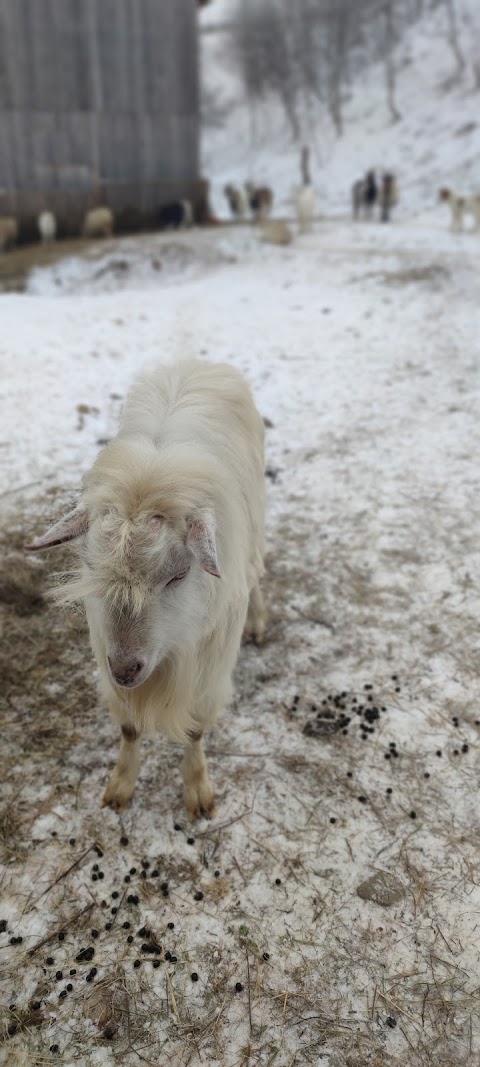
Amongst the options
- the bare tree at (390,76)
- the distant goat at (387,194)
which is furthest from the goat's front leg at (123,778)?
the bare tree at (390,76)

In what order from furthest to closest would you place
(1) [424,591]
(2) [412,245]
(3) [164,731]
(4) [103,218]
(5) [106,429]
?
1. (4) [103,218]
2. (2) [412,245]
3. (5) [106,429]
4. (1) [424,591]
5. (3) [164,731]


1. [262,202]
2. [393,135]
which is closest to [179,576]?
[262,202]

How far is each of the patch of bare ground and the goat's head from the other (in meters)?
0.96

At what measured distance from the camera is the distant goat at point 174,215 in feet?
54.7

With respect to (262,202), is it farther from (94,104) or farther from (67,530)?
(67,530)

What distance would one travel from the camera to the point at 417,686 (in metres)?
3.28

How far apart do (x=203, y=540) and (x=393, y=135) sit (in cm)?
3159

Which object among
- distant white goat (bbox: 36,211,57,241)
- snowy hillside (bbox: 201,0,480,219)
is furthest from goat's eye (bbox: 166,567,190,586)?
snowy hillside (bbox: 201,0,480,219)

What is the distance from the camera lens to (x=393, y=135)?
2794 centimetres

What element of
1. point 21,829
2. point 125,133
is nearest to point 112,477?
point 21,829

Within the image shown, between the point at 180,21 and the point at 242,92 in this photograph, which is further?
the point at 242,92

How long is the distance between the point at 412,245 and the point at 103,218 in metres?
7.04

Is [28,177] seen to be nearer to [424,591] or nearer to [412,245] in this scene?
[412,245]

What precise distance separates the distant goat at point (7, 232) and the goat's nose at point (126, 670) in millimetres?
14255
